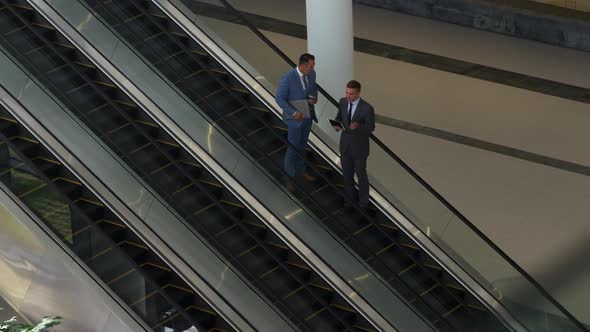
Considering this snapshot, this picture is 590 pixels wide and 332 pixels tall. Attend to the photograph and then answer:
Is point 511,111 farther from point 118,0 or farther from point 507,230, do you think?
point 118,0

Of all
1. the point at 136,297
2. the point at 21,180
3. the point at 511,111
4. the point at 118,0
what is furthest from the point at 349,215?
the point at 511,111

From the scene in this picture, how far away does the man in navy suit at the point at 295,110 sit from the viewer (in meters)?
13.4

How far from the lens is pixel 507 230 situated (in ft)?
51.5

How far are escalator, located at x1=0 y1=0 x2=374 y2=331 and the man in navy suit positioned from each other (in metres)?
0.78

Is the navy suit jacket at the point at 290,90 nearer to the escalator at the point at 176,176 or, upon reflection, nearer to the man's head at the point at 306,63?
the man's head at the point at 306,63

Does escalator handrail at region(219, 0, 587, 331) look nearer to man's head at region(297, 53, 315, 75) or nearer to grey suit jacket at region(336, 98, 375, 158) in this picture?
grey suit jacket at region(336, 98, 375, 158)

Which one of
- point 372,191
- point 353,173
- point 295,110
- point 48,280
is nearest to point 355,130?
point 353,173

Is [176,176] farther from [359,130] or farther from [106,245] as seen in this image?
[359,130]

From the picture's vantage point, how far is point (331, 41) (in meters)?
14.9

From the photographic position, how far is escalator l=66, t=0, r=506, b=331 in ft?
42.5

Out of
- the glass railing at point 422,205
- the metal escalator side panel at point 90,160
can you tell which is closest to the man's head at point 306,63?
the glass railing at point 422,205

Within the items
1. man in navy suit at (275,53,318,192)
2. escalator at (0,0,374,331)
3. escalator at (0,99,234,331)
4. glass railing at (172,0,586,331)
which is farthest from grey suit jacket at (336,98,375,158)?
escalator at (0,99,234,331)

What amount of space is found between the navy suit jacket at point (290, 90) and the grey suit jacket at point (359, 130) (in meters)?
0.58

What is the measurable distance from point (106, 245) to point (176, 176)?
5.39ft
